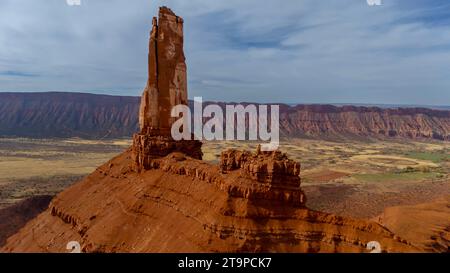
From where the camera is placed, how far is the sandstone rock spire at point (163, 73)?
3291 cm

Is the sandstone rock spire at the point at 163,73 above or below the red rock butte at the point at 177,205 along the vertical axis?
above

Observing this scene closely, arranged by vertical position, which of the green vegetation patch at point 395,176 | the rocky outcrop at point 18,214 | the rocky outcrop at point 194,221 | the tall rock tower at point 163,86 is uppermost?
the tall rock tower at point 163,86

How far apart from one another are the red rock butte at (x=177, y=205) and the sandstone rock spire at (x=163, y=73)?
3.4 inches

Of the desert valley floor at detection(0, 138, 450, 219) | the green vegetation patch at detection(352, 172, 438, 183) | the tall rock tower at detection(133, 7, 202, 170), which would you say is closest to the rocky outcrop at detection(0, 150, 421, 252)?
the tall rock tower at detection(133, 7, 202, 170)

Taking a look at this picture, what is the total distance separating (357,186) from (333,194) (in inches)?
477

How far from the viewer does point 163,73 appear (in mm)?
33312

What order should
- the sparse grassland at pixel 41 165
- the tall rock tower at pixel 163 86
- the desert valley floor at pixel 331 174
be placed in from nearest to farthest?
the tall rock tower at pixel 163 86 < the desert valley floor at pixel 331 174 < the sparse grassland at pixel 41 165

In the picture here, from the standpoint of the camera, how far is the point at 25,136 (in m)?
177

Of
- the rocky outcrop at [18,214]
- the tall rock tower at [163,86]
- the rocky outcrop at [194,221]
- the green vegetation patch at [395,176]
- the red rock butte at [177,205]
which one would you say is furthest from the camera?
the green vegetation patch at [395,176]

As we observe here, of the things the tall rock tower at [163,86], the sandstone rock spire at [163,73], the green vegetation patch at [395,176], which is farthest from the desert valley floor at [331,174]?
the sandstone rock spire at [163,73]

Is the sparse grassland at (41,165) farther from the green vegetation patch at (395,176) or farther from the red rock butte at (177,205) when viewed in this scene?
the green vegetation patch at (395,176)

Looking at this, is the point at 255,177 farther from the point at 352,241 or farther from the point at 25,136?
the point at 25,136

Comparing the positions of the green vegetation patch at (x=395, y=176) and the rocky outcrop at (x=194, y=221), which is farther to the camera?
the green vegetation patch at (x=395, y=176)
